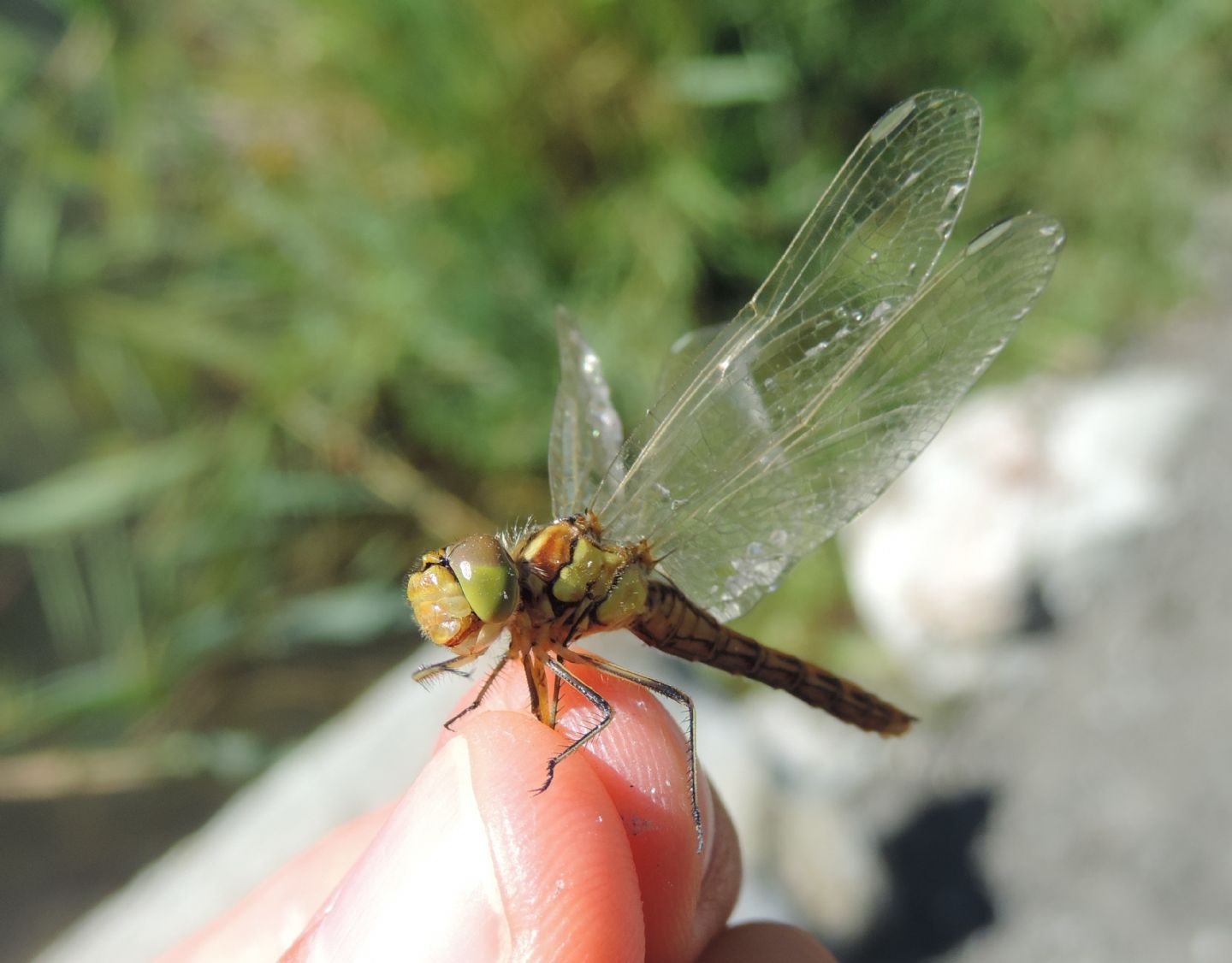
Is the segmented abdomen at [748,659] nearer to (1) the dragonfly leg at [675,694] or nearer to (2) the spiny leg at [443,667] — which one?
(1) the dragonfly leg at [675,694]

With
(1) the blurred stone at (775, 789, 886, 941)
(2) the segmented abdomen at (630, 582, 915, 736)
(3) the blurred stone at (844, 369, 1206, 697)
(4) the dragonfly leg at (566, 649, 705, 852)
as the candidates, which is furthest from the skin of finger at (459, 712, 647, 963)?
(3) the blurred stone at (844, 369, 1206, 697)

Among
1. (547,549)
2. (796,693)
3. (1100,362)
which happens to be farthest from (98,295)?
(1100,362)

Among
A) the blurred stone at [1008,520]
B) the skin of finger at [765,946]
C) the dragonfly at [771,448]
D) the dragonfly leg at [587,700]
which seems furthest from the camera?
the blurred stone at [1008,520]

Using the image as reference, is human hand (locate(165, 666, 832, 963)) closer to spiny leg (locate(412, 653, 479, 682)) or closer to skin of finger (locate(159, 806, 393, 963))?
spiny leg (locate(412, 653, 479, 682))

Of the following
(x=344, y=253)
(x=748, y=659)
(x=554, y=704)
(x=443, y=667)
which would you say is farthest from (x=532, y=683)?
(x=344, y=253)

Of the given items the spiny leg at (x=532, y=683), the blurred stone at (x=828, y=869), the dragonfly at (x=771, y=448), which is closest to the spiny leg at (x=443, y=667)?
the dragonfly at (x=771, y=448)

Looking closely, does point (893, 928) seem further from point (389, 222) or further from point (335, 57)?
point (335, 57)

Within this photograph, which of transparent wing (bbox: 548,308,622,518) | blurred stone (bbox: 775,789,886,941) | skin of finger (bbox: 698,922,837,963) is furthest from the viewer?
blurred stone (bbox: 775,789,886,941)

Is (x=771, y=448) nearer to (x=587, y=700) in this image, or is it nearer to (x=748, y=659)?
(x=748, y=659)
